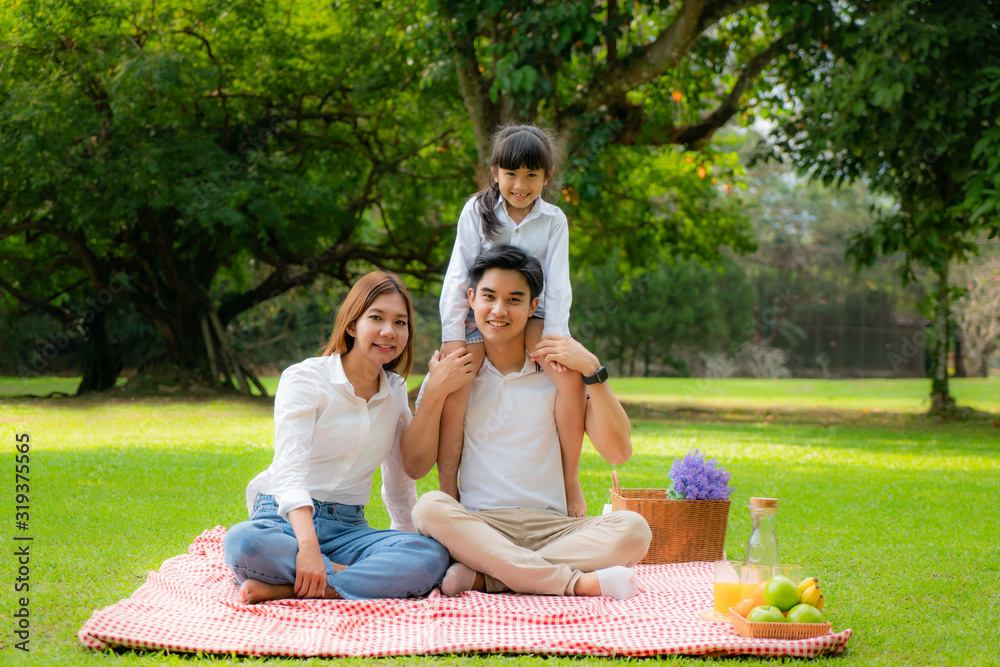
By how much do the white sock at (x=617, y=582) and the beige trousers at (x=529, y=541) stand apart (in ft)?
0.21

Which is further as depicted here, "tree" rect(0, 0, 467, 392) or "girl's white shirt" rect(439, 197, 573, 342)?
"tree" rect(0, 0, 467, 392)

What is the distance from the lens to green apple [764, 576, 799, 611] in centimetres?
298

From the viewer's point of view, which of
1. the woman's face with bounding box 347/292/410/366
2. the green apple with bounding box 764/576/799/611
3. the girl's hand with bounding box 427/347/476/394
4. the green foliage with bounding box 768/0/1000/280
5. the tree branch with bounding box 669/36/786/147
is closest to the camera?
the green apple with bounding box 764/576/799/611

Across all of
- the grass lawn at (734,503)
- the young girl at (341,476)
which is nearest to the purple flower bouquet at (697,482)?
the grass lawn at (734,503)

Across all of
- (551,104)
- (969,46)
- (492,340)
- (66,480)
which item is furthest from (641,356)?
(492,340)

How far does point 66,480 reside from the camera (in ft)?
20.8

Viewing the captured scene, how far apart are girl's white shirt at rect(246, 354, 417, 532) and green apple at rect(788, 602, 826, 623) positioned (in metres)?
1.67

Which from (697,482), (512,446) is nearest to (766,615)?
(512,446)

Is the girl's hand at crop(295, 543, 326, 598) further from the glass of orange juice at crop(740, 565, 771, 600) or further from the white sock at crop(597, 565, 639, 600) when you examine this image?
the glass of orange juice at crop(740, 565, 771, 600)

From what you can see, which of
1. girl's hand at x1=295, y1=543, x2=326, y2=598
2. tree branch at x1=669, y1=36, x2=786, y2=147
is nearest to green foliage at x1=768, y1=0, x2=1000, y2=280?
tree branch at x1=669, y1=36, x2=786, y2=147

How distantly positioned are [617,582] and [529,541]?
1.28ft

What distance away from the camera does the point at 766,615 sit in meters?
2.94

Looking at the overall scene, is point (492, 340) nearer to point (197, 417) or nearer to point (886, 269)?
point (197, 417)

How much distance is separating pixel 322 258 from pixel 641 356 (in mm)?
14195
